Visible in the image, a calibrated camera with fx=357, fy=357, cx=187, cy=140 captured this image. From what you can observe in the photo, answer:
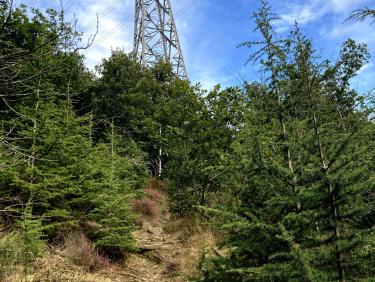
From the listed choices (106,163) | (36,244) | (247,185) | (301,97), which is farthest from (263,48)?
(106,163)

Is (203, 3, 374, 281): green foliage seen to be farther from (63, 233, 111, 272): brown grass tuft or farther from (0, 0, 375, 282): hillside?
(63, 233, 111, 272): brown grass tuft

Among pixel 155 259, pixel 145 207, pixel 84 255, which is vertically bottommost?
pixel 155 259

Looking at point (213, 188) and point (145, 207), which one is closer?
point (213, 188)

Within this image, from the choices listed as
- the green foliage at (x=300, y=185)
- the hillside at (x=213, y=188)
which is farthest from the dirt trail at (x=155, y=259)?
the green foliage at (x=300, y=185)

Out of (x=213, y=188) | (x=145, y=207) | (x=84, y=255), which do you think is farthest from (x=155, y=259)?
(x=145, y=207)

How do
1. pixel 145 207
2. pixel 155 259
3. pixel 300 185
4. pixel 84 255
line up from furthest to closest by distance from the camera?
pixel 145 207
pixel 155 259
pixel 84 255
pixel 300 185

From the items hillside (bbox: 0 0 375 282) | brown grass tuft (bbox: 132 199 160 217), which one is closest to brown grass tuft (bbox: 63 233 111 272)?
hillside (bbox: 0 0 375 282)

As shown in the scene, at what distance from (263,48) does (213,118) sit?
6434 mm

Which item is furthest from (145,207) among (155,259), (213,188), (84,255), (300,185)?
(300,185)

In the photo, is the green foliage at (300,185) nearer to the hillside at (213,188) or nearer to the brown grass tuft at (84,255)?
the hillside at (213,188)

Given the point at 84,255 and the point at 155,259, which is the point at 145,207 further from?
the point at 84,255

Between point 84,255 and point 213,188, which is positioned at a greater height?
point 213,188

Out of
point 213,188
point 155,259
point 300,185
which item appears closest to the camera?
point 300,185

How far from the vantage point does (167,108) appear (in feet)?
41.7
